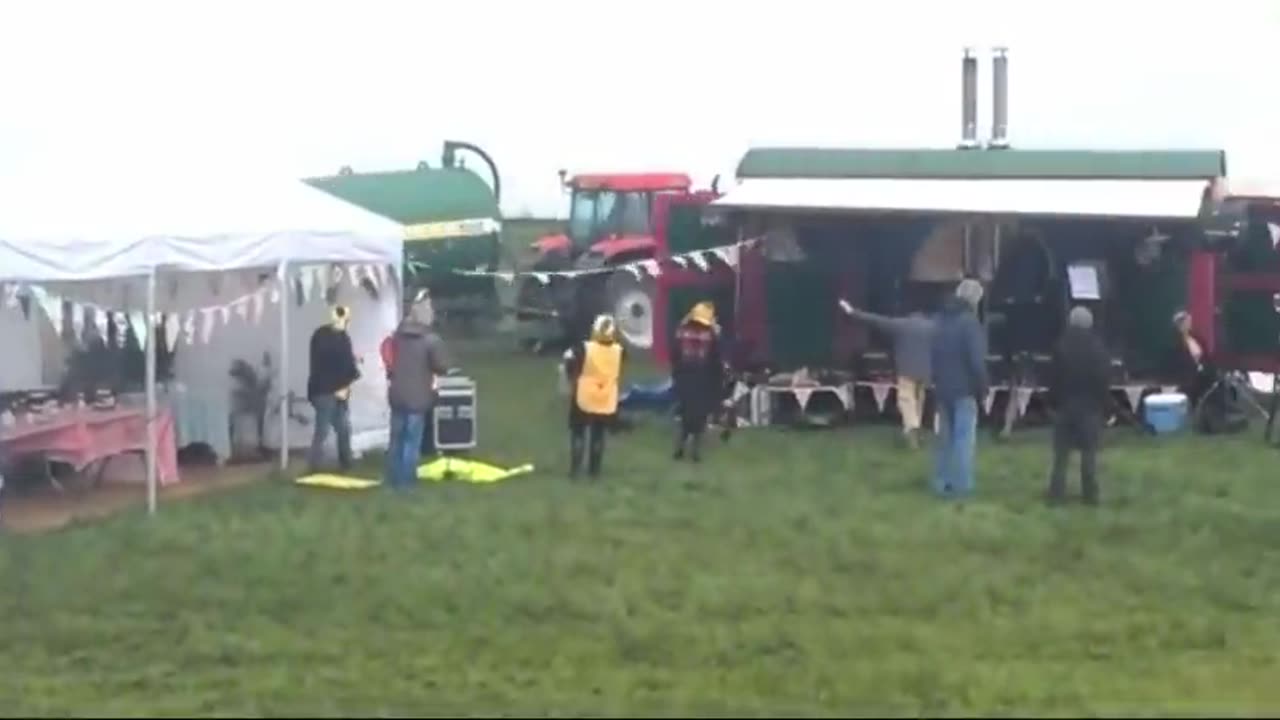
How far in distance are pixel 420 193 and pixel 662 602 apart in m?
19.1

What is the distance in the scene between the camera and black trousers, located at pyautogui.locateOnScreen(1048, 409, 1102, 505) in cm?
1553

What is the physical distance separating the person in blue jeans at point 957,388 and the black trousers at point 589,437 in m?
2.45

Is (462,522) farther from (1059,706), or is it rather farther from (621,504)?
(1059,706)

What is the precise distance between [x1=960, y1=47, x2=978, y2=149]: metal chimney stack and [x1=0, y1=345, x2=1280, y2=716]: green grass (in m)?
7.80

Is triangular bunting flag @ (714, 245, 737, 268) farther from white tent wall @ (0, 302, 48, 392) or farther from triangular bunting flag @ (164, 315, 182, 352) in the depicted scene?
white tent wall @ (0, 302, 48, 392)

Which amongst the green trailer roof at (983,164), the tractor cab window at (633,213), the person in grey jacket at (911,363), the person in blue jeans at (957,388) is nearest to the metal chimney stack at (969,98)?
the green trailer roof at (983,164)

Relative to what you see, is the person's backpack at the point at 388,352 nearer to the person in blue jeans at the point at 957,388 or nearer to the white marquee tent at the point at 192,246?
the white marquee tent at the point at 192,246

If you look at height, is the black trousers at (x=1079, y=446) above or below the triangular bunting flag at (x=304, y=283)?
below

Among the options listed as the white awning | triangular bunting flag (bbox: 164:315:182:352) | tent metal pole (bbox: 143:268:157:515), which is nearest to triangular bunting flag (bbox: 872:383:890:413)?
the white awning

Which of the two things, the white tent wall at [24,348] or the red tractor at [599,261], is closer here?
the white tent wall at [24,348]

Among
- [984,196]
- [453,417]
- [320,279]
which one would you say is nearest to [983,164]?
[984,196]

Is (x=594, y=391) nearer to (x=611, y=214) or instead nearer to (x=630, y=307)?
(x=630, y=307)

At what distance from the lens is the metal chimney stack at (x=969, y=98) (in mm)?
24312

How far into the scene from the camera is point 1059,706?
9.52 metres
